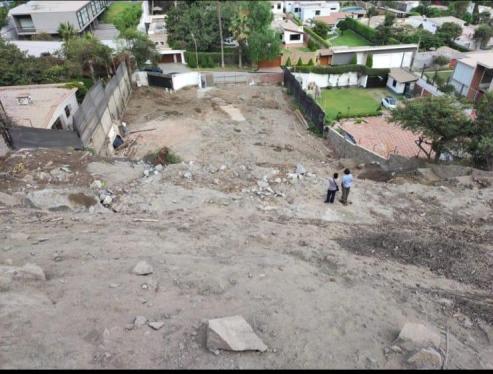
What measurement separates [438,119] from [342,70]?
1713 cm

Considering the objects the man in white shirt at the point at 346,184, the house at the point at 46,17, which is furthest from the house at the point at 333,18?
the man in white shirt at the point at 346,184

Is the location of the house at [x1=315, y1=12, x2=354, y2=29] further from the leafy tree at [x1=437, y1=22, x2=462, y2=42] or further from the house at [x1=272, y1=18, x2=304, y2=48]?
the leafy tree at [x1=437, y1=22, x2=462, y2=42]

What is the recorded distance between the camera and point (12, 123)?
13445mm

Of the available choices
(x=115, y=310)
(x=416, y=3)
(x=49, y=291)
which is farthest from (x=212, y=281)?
(x=416, y=3)

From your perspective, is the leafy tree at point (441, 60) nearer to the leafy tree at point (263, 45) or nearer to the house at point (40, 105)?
the leafy tree at point (263, 45)

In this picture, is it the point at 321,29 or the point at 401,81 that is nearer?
the point at 401,81

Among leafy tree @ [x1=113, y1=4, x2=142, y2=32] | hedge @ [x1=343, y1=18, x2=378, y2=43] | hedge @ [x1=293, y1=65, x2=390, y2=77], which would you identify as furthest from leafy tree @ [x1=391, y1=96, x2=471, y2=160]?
leafy tree @ [x1=113, y1=4, x2=142, y2=32]

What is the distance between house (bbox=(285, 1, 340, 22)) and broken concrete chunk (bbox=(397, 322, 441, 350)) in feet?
165

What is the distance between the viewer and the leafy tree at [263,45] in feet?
103

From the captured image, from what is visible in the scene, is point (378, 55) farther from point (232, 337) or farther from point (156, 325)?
point (156, 325)

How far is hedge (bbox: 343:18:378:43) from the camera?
41.2 metres

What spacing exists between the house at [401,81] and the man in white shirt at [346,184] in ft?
68.0

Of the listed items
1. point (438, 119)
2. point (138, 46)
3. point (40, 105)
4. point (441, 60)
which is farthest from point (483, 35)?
point (40, 105)

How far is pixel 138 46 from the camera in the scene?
92.4 feet
